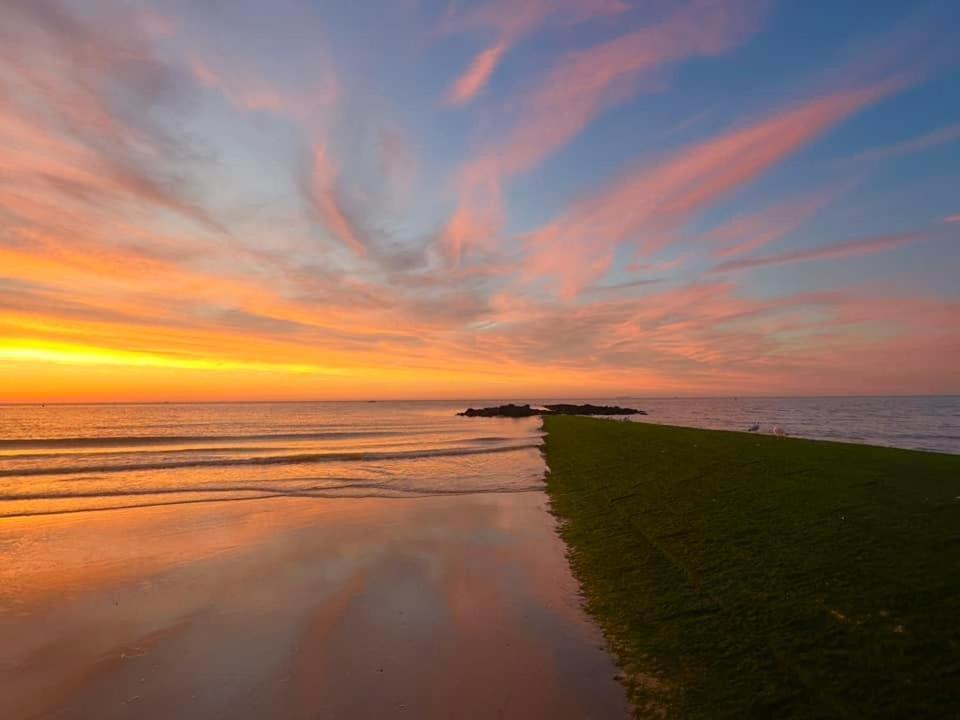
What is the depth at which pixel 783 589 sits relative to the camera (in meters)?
8.20

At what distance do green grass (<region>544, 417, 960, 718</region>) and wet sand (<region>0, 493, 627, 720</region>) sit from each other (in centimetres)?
95

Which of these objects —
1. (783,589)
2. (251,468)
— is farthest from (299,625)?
(251,468)

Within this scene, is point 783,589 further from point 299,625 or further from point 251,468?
point 251,468

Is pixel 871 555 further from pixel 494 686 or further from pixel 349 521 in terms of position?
pixel 349 521

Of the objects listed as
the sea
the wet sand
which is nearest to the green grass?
the wet sand

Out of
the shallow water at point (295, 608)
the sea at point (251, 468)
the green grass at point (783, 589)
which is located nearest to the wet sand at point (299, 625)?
the shallow water at point (295, 608)

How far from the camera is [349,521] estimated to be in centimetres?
1681

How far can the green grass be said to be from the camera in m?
5.71

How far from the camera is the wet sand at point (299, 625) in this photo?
6609 millimetres

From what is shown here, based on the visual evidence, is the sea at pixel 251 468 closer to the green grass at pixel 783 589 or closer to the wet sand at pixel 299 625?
the wet sand at pixel 299 625

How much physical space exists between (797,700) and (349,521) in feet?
46.0

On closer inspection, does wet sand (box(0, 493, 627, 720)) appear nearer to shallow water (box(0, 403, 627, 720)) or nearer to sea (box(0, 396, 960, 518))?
shallow water (box(0, 403, 627, 720))

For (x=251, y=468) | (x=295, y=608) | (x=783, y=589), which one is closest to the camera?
(x=783, y=589)

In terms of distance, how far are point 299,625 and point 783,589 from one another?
853 cm
